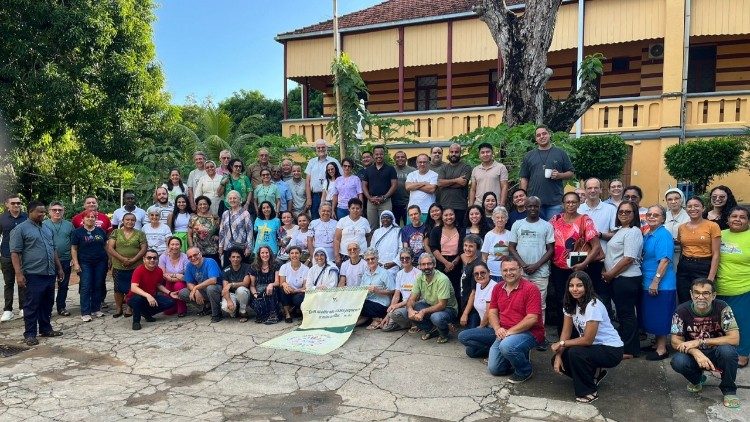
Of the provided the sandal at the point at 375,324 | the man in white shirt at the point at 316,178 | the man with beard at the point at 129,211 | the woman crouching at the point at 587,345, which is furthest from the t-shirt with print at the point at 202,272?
the woman crouching at the point at 587,345

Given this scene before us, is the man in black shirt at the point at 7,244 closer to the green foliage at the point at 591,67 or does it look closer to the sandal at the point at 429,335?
the sandal at the point at 429,335

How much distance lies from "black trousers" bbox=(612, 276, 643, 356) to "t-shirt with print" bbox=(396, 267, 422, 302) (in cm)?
226

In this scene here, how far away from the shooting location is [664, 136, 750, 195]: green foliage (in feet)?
38.8

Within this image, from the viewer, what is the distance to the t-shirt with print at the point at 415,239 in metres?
7.43

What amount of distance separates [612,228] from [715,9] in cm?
1112

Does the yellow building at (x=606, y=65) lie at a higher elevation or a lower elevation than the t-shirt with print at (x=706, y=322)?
higher

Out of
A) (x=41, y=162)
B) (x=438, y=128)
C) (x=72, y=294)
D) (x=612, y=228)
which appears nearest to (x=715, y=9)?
(x=438, y=128)

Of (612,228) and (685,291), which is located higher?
(612,228)

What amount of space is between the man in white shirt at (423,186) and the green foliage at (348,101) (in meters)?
2.95

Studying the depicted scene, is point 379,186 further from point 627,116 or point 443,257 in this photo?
point 627,116

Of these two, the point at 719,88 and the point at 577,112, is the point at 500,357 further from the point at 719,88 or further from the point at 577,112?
the point at 719,88

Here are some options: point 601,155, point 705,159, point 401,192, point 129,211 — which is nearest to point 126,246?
point 129,211

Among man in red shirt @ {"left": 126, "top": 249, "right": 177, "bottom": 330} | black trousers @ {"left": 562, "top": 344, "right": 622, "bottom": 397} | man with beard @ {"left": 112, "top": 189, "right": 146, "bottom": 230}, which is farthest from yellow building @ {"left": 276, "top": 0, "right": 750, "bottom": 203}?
black trousers @ {"left": 562, "top": 344, "right": 622, "bottom": 397}

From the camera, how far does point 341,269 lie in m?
7.63
